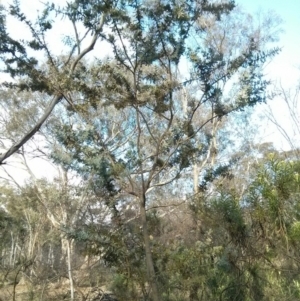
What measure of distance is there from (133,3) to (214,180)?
1.94 m

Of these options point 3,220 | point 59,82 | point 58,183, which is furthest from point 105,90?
point 58,183

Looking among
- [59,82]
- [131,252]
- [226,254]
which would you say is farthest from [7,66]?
[226,254]

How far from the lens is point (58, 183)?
10992 mm

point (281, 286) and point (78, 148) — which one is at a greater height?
point (78, 148)

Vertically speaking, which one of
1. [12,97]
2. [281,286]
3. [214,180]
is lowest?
[281,286]

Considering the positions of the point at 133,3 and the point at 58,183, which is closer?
the point at 133,3

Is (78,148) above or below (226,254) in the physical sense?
above

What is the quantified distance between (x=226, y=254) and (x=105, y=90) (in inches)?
84.3

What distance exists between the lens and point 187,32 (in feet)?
12.5

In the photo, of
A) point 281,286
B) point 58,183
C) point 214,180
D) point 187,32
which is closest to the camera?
point 187,32

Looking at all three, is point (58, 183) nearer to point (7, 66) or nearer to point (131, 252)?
point (7, 66)

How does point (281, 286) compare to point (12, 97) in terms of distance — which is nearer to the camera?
point (281, 286)

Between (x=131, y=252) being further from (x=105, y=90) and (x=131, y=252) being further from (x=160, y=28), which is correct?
(x=160, y=28)

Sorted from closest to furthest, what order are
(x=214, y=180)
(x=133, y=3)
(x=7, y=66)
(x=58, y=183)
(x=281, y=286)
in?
(x=133, y=3), (x=214, y=180), (x=281, y=286), (x=7, y=66), (x=58, y=183)
